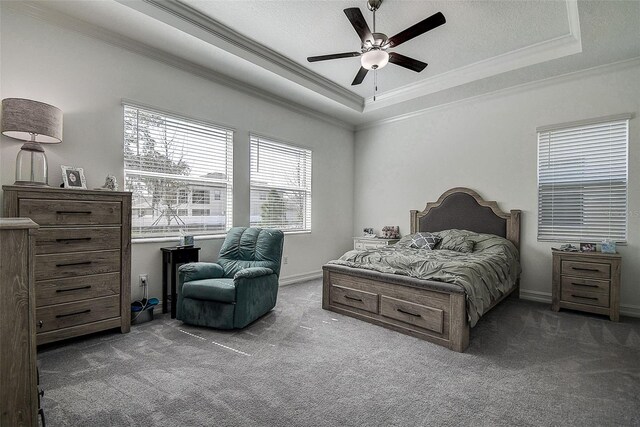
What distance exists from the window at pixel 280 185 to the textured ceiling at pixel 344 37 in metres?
0.90

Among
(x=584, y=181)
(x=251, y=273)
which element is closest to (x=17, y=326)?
(x=251, y=273)

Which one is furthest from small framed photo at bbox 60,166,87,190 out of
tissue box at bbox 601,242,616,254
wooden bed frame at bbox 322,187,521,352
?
tissue box at bbox 601,242,616,254

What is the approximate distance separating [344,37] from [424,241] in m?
2.81

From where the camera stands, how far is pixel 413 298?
2797mm

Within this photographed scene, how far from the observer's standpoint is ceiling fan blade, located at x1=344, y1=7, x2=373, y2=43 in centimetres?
229

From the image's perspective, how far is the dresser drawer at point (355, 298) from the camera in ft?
10.2

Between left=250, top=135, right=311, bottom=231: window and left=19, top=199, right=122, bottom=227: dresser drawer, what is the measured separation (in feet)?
6.29

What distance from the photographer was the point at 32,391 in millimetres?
1212

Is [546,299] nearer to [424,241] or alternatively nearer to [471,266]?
[424,241]

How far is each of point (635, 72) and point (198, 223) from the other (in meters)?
5.46

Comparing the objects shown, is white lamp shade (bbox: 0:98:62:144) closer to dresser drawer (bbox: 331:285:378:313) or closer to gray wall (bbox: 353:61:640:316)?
dresser drawer (bbox: 331:285:378:313)

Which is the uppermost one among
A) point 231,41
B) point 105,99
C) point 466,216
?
point 231,41

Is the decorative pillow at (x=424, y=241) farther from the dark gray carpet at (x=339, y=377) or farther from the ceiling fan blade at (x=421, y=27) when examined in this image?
the ceiling fan blade at (x=421, y=27)

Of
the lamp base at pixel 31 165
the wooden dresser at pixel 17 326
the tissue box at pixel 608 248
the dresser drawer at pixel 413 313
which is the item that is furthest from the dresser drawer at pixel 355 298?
the lamp base at pixel 31 165
